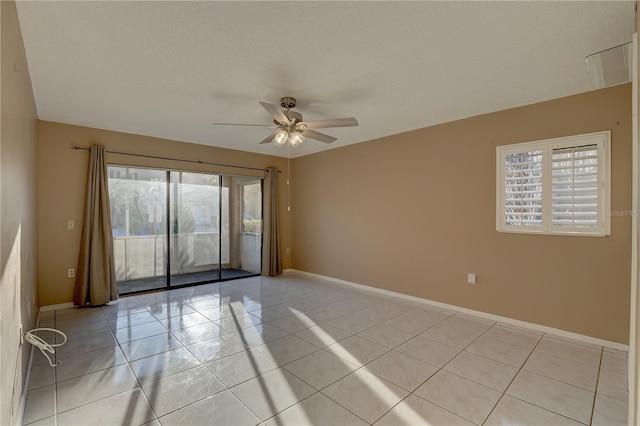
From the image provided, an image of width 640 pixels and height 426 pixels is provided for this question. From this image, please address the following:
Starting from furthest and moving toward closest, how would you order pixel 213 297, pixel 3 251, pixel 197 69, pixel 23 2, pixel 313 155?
pixel 313 155 → pixel 213 297 → pixel 197 69 → pixel 23 2 → pixel 3 251

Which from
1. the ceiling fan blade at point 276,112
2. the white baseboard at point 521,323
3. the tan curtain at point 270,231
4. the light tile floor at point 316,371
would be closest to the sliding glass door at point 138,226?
the light tile floor at point 316,371

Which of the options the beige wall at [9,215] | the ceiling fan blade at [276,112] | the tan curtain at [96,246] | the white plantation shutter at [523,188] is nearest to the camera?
the beige wall at [9,215]

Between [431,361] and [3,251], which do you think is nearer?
[3,251]

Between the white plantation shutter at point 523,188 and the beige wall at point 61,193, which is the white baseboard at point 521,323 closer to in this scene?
the white plantation shutter at point 523,188

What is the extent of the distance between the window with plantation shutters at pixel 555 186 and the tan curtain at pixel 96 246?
211 inches

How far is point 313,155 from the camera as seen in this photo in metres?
6.24

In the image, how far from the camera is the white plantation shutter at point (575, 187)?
307 centimetres

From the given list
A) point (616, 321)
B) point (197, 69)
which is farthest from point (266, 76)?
point (616, 321)

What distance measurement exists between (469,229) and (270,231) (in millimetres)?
3812

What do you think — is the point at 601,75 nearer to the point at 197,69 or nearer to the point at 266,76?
the point at 266,76

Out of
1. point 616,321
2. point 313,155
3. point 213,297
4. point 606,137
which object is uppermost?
point 313,155

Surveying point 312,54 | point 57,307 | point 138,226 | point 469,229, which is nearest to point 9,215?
point 312,54

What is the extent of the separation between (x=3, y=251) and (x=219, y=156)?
171 inches

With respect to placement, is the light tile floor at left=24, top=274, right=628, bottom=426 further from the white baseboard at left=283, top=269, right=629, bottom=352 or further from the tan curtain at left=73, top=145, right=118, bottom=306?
the tan curtain at left=73, top=145, right=118, bottom=306
